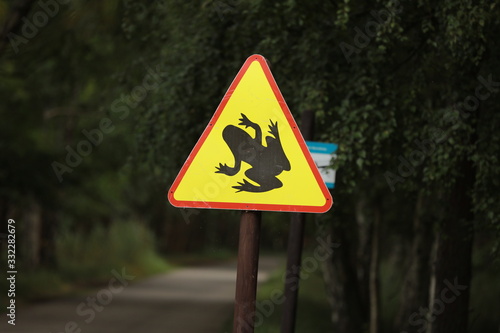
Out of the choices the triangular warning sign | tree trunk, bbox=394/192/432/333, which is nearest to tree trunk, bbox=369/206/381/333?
tree trunk, bbox=394/192/432/333

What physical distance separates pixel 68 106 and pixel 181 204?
75.1 feet

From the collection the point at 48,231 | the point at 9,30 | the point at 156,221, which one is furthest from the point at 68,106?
the point at 156,221

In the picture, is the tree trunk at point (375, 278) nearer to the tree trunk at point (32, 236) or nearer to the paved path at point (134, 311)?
the paved path at point (134, 311)

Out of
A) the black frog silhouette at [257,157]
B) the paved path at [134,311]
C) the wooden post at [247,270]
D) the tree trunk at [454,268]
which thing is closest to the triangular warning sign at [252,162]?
the black frog silhouette at [257,157]

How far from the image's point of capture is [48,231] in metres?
28.4

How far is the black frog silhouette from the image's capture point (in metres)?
5.62

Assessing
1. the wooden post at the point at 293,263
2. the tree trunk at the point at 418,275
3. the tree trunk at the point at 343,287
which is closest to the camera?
the wooden post at the point at 293,263

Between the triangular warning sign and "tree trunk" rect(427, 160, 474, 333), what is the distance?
15.0 ft

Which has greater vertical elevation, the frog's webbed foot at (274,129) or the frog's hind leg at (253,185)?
the frog's webbed foot at (274,129)

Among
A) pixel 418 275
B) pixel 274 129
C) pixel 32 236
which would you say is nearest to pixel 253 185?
pixel 274 129

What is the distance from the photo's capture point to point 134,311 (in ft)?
62.5

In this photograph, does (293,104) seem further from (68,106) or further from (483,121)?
(68,106)

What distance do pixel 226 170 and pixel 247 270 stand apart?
59cm

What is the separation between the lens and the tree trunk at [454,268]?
32.7 feet
